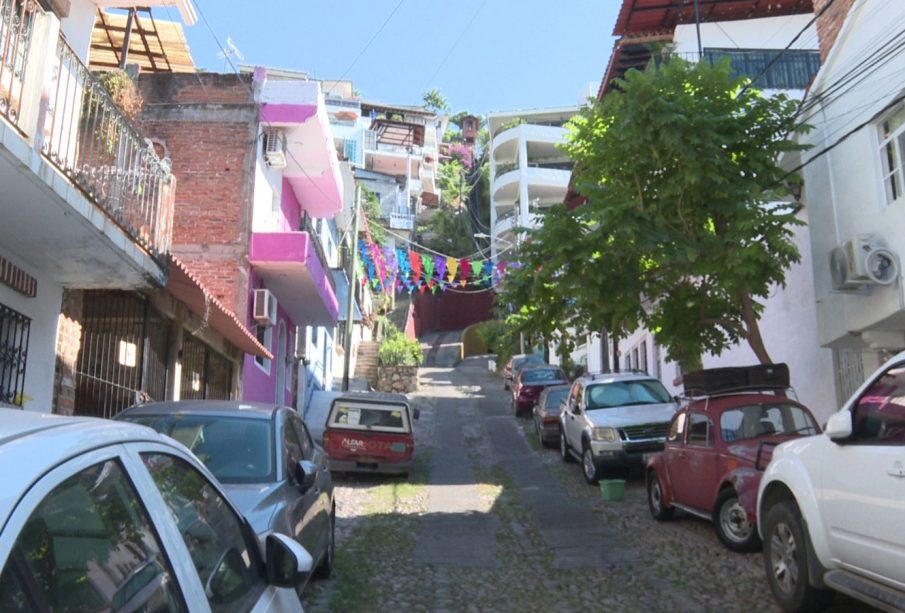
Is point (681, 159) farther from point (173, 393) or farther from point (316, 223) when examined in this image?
point (316, 223)

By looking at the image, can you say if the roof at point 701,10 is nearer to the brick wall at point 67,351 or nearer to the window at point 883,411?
the brick wall at point 67,351

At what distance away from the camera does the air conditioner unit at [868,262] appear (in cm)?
1058

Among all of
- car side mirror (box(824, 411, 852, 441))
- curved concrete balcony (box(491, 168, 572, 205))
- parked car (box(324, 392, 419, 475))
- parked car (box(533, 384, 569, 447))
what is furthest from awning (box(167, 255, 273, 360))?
curved concrete balcony (box(491, 168, 572, 205))

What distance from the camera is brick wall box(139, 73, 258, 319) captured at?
51.2ft

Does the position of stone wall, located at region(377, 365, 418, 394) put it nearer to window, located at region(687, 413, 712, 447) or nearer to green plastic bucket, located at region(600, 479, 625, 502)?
green plastic bucket, located at region(600, 479, 625, 502)

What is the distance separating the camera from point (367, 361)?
3481cm

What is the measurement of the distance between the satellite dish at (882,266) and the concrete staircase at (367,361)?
24837 mm

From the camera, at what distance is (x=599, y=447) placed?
530 inches

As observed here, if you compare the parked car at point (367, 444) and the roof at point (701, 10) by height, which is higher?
the roof at point (701, 10)

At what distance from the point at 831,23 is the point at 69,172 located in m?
11.9

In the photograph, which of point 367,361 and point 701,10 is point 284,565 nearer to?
point 701,10

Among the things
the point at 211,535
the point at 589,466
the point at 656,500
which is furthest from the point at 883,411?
the point at 589,466

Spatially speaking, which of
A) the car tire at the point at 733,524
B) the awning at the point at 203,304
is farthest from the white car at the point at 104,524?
the awning at the point at 203,304

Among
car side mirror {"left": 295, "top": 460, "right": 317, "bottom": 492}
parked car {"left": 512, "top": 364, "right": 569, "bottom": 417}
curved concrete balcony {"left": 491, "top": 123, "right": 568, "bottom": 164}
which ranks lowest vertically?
car side mirror {"left": 295, "top": 460, "right": 317, "bottom": 492}
